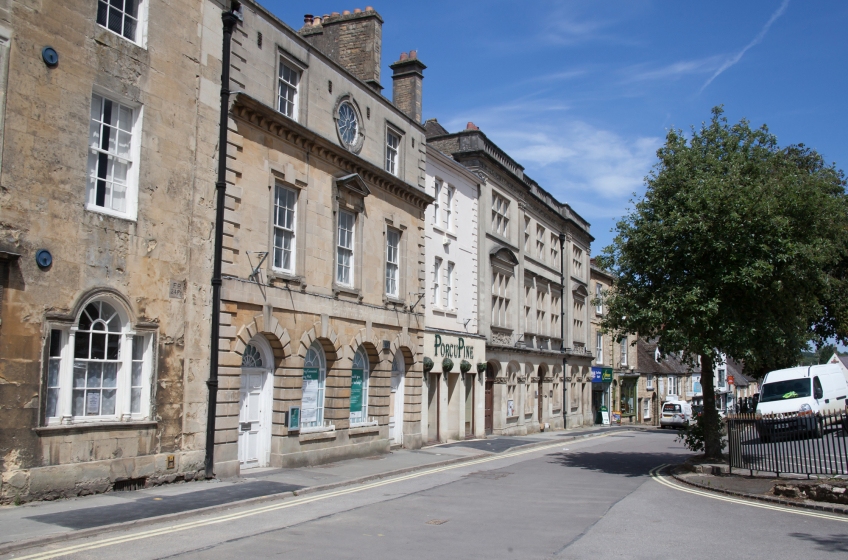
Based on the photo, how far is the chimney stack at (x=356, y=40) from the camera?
22.7m

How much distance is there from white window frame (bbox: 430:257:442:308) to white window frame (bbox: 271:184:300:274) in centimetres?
947

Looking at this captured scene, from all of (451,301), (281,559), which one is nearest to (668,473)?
(451,301)

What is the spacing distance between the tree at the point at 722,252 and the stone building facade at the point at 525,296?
11999 mm

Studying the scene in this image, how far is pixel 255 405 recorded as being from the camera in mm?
17125

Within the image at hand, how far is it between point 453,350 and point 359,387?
23.0 feet

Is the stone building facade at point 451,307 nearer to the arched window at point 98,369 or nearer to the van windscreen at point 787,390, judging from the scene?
the van windscreen at point 787,390

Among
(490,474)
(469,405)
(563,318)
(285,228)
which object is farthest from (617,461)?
(563,318)

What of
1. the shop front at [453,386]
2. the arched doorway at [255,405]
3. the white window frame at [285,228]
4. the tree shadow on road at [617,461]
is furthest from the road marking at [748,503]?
the white window frame at [285,228]

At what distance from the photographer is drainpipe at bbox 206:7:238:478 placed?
15.1 metres

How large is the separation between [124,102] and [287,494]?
7836 millimetres

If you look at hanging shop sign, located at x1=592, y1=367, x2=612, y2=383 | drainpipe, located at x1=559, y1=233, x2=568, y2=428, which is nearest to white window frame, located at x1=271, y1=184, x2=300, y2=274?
drainpipe, located at x1=559, y1=233, x2=568, y2=428

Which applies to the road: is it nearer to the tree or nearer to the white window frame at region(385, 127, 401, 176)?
the tree

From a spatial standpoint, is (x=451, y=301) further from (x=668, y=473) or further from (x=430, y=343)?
(x=668, y=473)

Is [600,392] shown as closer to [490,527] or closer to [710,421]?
[710,421]
